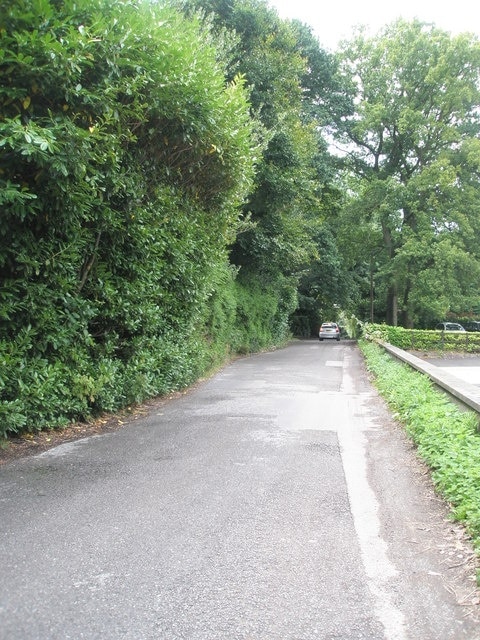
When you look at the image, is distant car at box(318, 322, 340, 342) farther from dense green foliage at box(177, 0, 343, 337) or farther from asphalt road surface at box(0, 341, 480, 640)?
asphalt road surface at box(0, 341, 480, 640)

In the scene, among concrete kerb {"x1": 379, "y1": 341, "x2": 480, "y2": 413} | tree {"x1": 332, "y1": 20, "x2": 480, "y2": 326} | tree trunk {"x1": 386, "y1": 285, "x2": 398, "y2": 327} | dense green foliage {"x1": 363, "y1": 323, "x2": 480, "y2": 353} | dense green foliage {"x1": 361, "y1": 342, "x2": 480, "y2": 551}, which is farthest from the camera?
tree trunk {"x1": 386, "y1": 285, "x2": 398, "y2": 327}

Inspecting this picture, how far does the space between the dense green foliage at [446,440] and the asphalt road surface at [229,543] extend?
0.51ft

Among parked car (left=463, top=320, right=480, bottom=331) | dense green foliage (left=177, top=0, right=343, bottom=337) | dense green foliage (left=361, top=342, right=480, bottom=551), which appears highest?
dense green foliage (left=177, top=0, right=343, bottom=337)

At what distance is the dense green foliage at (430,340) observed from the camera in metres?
25.6

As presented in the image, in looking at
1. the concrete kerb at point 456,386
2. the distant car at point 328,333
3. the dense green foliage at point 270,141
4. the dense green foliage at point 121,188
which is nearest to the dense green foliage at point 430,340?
the dense green foliage at point 270,141

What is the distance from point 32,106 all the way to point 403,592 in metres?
5.22

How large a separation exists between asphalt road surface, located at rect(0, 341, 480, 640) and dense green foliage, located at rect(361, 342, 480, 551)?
16cm

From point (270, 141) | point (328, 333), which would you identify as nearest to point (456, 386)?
point (270, 141)

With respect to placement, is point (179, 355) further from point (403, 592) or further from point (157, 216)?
point (403, 592)

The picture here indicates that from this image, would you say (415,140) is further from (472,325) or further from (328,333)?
(472,325)

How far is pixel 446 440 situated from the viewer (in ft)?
17.1

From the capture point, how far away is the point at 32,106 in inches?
200

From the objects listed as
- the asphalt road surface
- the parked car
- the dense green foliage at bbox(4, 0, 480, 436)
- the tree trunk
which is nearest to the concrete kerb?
the asphalt road surface

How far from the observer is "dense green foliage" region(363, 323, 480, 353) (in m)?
25.6
